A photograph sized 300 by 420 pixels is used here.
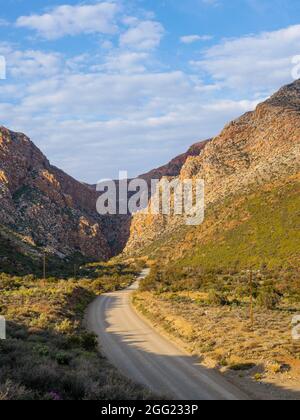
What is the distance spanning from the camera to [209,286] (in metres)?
54.1

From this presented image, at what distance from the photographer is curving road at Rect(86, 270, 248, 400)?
15594 mm

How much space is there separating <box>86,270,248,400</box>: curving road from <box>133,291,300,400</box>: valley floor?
2.72 ft

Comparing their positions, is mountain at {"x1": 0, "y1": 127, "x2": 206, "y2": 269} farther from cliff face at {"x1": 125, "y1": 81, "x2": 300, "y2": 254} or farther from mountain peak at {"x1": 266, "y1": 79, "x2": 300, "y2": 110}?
mountain peak at {"x1": 266, "y1": 79, "x2": 300, "y2": 110}

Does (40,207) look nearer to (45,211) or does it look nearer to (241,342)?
(45,211)

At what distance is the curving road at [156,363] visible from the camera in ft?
51.2

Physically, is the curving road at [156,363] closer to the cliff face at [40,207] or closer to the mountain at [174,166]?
the cliff face at [40,207]

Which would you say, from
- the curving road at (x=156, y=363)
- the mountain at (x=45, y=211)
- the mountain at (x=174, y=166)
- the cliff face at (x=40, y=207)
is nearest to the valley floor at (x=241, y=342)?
the curving road at (x=156, y=363)

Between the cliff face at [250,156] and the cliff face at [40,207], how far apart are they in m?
14.3

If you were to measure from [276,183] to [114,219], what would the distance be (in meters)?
80.1

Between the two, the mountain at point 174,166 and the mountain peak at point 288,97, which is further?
the mountain at point 174,166

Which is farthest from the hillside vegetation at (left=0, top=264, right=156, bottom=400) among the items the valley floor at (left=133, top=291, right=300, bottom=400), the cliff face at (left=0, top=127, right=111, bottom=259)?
the cliff face at (left=0, top=127, right=111, bottom=259)

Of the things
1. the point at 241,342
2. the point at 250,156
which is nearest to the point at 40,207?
the point at 250,156
